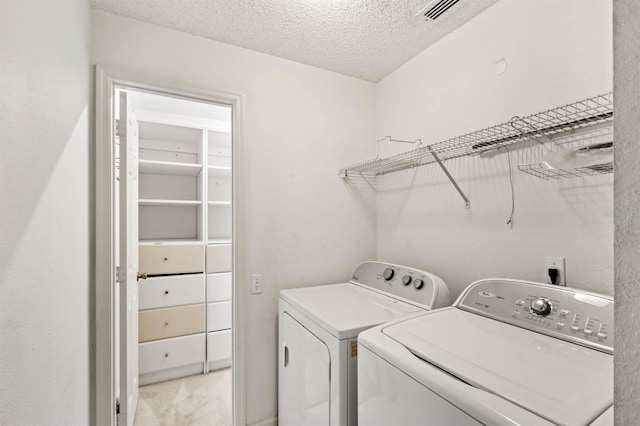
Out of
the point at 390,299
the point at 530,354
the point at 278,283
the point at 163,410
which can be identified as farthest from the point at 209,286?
the point at 530,354

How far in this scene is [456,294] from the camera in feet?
5.48

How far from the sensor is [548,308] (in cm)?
107

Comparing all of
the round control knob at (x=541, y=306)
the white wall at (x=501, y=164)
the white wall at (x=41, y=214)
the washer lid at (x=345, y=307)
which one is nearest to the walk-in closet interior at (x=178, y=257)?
the white wall at (x=41, y=214)

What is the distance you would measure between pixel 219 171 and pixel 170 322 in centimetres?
147

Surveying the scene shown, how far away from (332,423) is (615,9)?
56.1 inches

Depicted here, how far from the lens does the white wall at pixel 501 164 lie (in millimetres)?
1148

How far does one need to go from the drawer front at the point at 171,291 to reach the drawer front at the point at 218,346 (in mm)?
343

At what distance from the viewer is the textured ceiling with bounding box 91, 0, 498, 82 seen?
4.91ft

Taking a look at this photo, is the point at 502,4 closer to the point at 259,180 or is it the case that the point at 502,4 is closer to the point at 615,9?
the point at 615,9

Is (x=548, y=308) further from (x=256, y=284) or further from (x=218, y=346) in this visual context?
(x=218, y=346)

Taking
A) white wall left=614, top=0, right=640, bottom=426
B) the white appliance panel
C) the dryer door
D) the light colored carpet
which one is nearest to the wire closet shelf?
white wall left=614, top=0, right=640, bottom=426

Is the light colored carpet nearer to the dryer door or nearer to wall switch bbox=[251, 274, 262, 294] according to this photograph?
the dryer door

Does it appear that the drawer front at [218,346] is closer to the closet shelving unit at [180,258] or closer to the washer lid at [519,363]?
the closet shelving unit at [180,258]

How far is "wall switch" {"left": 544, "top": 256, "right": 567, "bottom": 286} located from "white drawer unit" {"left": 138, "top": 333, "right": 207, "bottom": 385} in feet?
8.48
